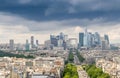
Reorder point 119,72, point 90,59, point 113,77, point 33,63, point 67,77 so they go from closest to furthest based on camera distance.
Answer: point 67,77 → point 113,77 → point 119,72 → point 33,63 → point 90,59

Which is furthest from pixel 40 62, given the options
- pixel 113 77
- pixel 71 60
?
pixel 113 77

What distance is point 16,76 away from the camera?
44219 millimetres

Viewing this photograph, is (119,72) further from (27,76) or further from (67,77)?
(27,76)

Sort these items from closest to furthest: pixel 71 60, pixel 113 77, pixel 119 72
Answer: pixel 113 77 → pixel 119 72 → pixel 71 60

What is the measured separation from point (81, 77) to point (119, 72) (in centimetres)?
1156

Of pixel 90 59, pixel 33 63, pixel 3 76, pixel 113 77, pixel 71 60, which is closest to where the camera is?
pixel 3 76

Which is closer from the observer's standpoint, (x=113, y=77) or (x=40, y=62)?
A: (x=113, y=77)

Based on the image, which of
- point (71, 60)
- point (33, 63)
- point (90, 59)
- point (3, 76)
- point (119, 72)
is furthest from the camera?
point (90, 59)

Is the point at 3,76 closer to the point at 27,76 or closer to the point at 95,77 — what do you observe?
the point at 27,76

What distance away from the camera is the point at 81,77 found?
5703 centimetres

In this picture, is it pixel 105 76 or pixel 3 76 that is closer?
pixel 3 76

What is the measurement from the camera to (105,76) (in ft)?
196

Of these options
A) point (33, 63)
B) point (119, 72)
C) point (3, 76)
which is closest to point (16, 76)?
point (3, 76)

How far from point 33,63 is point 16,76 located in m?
46.3
